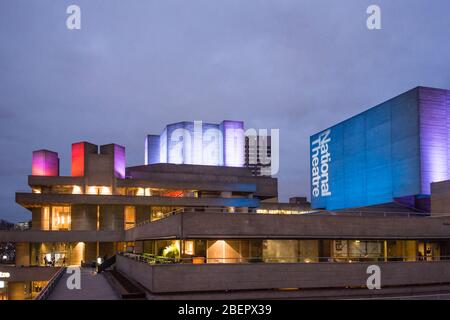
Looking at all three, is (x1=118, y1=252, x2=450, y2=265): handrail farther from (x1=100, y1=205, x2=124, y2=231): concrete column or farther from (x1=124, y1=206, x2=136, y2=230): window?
(x1=124, y1=206, x2=136, y2=230): window

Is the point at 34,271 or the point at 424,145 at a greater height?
the point at 424,145

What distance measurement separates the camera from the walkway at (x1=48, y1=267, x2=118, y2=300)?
113 ft

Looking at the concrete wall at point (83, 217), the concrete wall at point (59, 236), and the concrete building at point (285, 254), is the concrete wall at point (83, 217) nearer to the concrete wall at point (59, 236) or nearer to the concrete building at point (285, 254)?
the concrete wall at point (59, 236)

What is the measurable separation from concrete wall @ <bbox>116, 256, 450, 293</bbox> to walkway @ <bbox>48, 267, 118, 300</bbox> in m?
2.59

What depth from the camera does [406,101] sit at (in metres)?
55.2

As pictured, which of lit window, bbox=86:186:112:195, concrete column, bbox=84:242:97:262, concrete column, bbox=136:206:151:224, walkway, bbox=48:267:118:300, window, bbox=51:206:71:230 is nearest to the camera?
walkway, bbox=48:267:118:300

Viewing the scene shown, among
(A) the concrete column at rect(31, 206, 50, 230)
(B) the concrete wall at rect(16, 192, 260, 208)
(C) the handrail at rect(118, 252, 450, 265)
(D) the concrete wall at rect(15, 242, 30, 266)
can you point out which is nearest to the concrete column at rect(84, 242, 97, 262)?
(B) the concrete wall at rect(16, 192, 260, 208)

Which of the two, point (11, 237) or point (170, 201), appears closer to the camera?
point (11, 237)

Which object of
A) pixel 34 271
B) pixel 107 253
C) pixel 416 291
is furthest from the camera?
pixel 107 253
